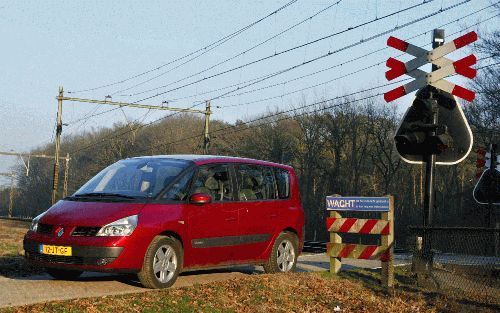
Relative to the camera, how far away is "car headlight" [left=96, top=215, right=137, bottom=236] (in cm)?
829

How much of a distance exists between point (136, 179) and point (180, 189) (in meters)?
0.65

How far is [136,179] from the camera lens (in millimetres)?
9500

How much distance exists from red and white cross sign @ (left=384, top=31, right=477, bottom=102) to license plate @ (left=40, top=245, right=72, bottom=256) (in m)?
4.85

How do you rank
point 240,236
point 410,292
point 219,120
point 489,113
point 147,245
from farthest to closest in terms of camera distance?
point 219,120, point 489,113, point 240,236, point 410,292, point 147,245

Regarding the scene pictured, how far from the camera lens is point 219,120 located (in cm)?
7244

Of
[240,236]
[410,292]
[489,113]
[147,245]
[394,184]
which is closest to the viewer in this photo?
[147,245]

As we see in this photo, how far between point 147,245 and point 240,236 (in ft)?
5.98

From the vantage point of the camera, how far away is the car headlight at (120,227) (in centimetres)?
829

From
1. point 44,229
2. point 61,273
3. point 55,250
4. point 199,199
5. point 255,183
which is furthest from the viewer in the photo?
point 255,183

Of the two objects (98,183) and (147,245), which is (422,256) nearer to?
(147,245)

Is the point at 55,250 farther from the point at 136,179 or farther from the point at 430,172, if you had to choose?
the point at 430,172

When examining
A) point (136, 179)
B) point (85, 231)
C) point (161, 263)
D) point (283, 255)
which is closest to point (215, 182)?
point (136, 179)

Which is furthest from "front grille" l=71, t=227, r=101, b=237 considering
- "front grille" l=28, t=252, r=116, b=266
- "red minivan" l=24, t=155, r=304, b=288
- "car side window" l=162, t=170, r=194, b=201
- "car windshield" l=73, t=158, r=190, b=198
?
"car side window" l=162, t=170, r=194, b=201

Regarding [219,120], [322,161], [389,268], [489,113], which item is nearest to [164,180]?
[389,268]
